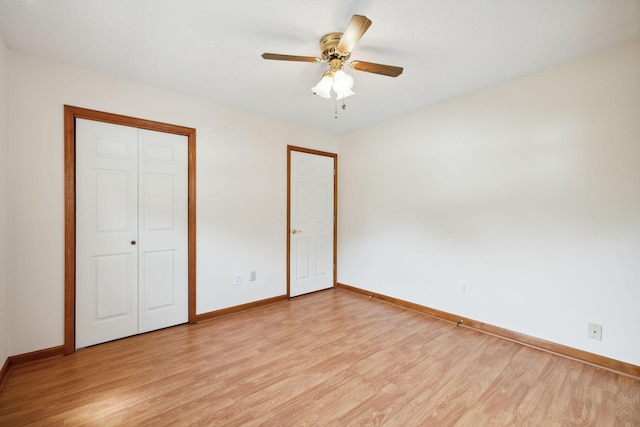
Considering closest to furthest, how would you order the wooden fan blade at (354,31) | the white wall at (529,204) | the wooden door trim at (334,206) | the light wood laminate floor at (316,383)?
the wooden fan blade at (354,31), the light wood laminate floor at (316,383), the white wall at (529,204), the wooden door trim at (334,206)

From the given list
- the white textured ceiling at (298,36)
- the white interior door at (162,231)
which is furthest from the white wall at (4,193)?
the white interior door at (162,231)

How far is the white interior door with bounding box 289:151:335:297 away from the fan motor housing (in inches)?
73.5

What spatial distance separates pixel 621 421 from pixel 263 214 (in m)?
3.27

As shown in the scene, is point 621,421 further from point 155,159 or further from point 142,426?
point 155,159

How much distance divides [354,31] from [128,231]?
2.50 meters

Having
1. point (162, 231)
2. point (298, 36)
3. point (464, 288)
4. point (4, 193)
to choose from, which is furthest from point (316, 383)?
point (4, 193)

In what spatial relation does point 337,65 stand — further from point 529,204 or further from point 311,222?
point 311,222

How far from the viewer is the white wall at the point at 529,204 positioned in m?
1.99

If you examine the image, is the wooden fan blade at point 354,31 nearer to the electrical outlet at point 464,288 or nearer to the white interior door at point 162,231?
the white interior door at point 162,231

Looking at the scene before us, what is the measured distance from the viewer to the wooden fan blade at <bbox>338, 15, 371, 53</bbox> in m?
1.41

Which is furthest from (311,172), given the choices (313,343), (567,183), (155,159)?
(567,183)

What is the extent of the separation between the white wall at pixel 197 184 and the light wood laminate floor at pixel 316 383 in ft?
1.70

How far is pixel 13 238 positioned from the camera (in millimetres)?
2025

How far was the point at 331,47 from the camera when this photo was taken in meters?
1.81
